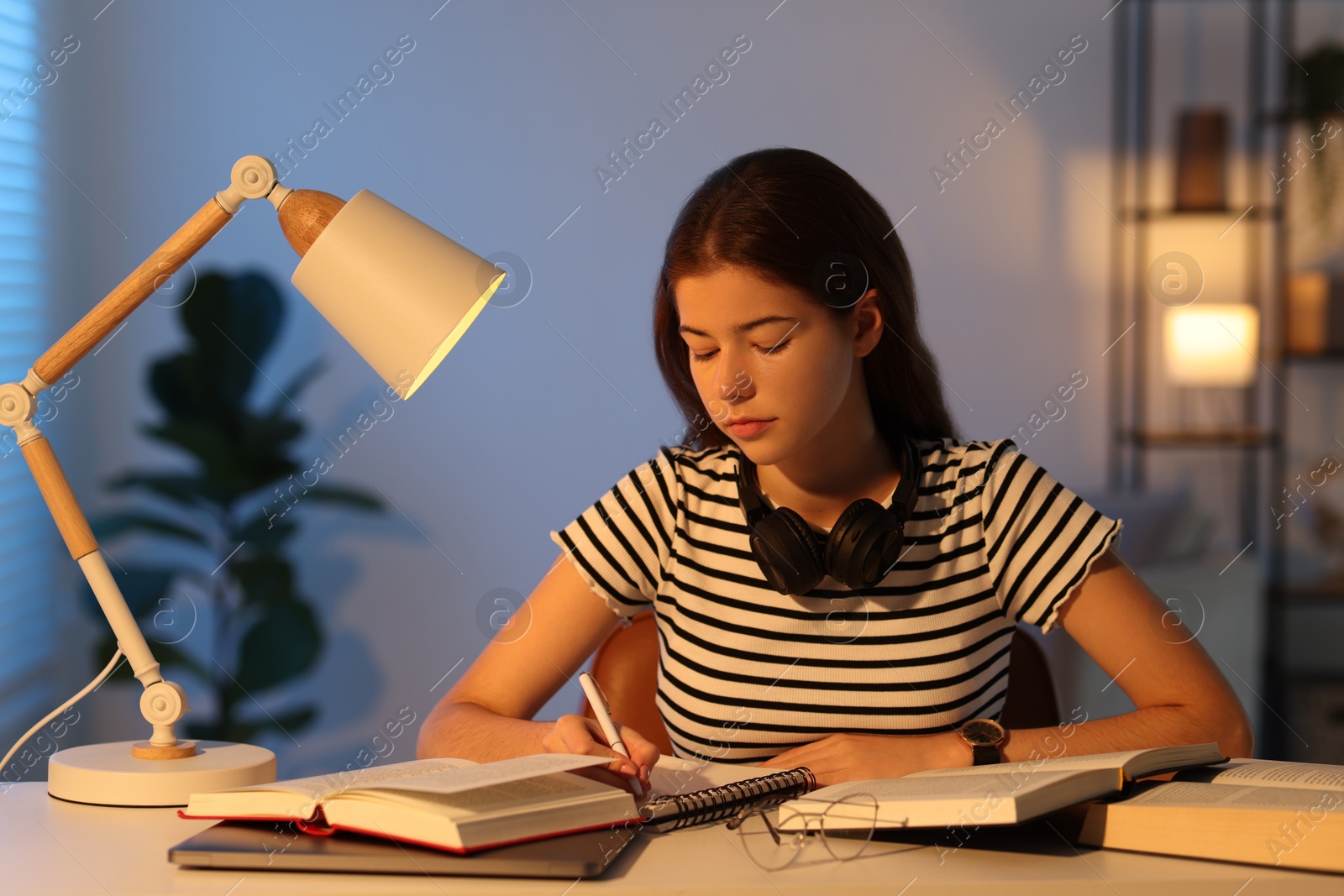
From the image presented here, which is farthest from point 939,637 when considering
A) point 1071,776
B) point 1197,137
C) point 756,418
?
point 1197,137

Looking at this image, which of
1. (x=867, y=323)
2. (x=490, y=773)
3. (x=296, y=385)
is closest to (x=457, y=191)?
(x=296, y=385)

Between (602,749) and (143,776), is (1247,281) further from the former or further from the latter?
(143,776)

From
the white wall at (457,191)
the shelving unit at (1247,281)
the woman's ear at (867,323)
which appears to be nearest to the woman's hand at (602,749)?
the woman's ear at (867,323)

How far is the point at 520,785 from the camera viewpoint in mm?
843

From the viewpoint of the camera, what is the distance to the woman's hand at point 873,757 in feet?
3.35

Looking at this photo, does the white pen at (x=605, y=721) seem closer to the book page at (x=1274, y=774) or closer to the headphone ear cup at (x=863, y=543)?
the headphone ear cup at (x=863, y=543)

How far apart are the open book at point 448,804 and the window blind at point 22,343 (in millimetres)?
1962

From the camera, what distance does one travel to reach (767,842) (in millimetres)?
840

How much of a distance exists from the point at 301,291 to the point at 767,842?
57 centimetres

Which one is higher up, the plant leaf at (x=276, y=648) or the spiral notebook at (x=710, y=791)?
the spiral notebook at (x=710, y=791)

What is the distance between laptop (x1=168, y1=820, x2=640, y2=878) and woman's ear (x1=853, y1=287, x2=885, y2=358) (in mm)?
695

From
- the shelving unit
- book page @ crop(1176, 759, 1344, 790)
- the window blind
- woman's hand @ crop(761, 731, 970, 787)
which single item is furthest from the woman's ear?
the shelving unit

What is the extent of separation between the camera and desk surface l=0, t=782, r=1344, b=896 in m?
0.75

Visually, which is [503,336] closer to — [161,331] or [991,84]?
[161,331]
